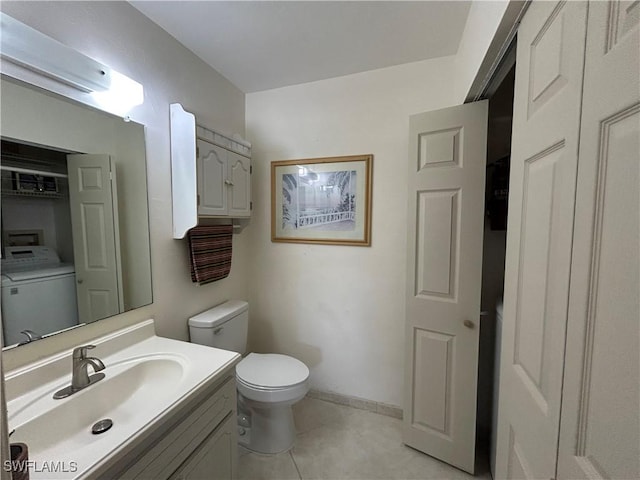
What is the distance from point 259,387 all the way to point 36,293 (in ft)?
3.53

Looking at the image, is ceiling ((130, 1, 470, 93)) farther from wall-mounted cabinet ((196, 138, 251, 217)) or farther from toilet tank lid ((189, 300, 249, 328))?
toilet tank lid ((189, 300, 249, 328))

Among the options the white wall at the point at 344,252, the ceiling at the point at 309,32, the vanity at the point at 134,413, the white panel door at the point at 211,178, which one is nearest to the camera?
the vanity at the point at 134,413

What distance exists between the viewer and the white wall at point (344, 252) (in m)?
1.82

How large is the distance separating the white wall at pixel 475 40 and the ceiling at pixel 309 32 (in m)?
0.08

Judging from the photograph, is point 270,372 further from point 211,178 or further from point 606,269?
point 606,269

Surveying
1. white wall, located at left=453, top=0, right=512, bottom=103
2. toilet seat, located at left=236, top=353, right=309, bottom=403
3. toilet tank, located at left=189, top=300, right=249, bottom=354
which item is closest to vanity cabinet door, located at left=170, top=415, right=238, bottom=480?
toilet seat, located at left=236, top=353, right=309, bottom=403

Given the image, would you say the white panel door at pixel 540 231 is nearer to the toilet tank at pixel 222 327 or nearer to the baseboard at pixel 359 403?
the baseboard at pixel 359 403

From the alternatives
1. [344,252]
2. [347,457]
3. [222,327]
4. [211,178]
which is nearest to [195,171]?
[211,178]

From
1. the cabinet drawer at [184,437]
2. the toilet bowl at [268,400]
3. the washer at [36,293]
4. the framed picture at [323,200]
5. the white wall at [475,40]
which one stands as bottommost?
the toilet bowl at [268,400]

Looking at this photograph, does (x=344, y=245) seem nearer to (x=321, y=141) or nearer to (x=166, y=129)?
(x=321, y=141)

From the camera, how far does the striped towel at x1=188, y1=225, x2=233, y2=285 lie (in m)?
1.61

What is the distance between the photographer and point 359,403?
6.65ft

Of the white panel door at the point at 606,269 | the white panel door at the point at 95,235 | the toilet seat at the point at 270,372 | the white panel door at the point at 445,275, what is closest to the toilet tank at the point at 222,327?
the toilet seat at the point at 270,372

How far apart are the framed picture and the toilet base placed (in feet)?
3.65
